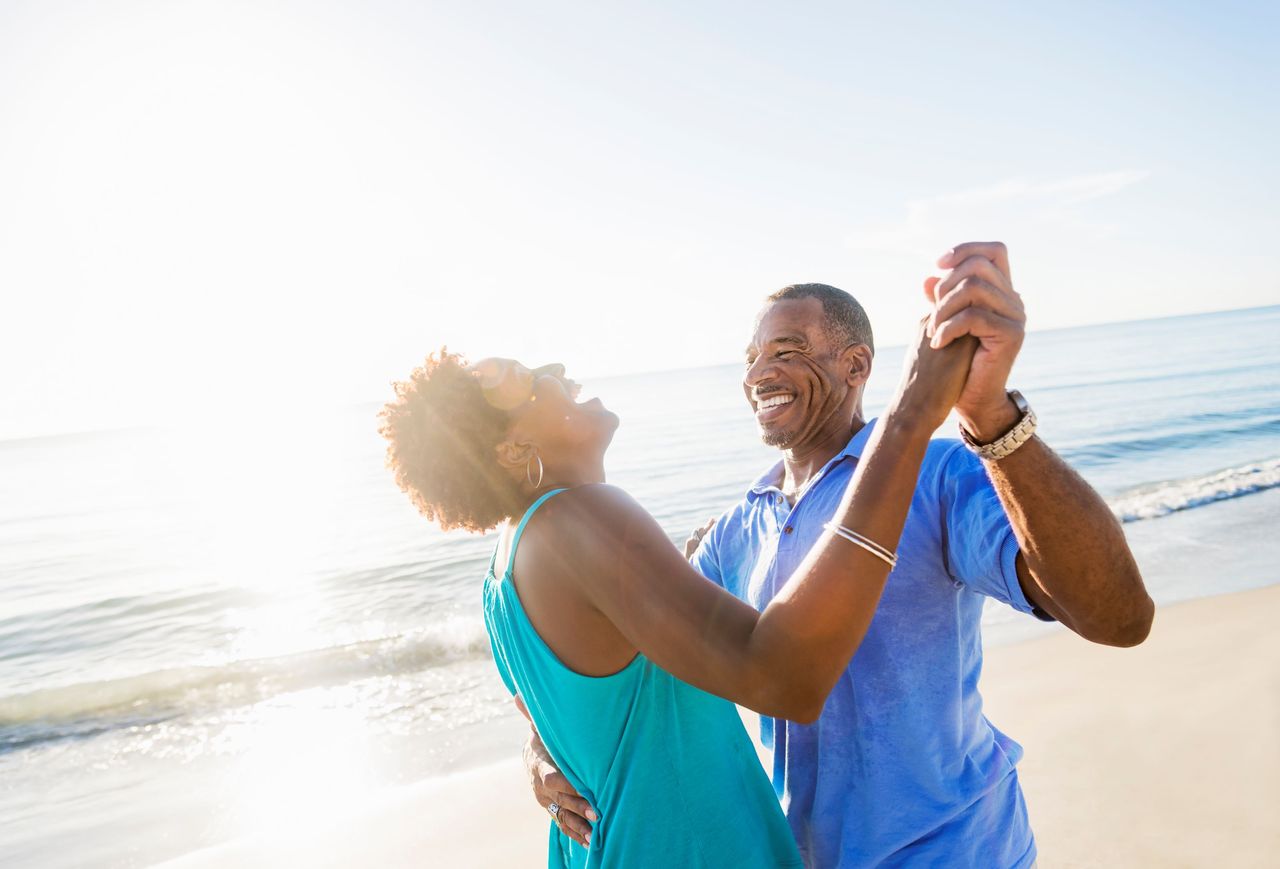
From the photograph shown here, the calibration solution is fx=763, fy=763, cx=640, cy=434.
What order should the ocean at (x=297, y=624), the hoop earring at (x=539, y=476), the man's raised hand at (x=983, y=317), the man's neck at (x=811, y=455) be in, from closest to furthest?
the man's raised hand at (x=983, y=317), the hoop earring at (x=539, y=476), the man's neck at (x=811, y=455), the ocean at (x=297, y=624)

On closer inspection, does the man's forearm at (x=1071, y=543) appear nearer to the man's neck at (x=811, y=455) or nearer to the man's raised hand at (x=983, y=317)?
the man's raised hand at (x=983, y=317)

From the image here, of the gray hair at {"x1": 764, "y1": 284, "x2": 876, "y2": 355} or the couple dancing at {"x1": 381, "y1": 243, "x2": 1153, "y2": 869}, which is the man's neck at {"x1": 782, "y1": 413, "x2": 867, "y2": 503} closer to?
the couple dancing at {"x1": 381, "y1": 243, "x2": 1153, "y2": 869}

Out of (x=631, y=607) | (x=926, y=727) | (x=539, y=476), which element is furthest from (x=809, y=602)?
(x=539, y=476)

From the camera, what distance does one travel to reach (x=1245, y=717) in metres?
5.79

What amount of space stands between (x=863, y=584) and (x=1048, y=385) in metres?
46.3

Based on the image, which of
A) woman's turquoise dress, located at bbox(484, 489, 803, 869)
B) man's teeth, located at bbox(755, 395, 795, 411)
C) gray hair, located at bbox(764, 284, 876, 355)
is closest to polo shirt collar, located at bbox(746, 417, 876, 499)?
man's teeth, located at bbox(755, 395, 795, 411)

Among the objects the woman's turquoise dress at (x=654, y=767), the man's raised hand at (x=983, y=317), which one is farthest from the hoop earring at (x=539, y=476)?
the man's raised hand at (x=983, y=317)

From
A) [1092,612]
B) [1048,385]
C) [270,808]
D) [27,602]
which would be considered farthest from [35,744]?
[1048,385]

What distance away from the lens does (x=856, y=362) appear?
2811 mm

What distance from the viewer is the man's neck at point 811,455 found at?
104 inches

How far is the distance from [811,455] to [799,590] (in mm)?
1361

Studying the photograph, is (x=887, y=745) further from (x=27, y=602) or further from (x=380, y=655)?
(x=27, y=602)

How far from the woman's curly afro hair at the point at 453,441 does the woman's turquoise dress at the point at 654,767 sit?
1.17ft

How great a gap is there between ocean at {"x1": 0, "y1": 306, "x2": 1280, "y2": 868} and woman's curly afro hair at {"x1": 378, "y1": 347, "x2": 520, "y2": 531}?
547 cm
